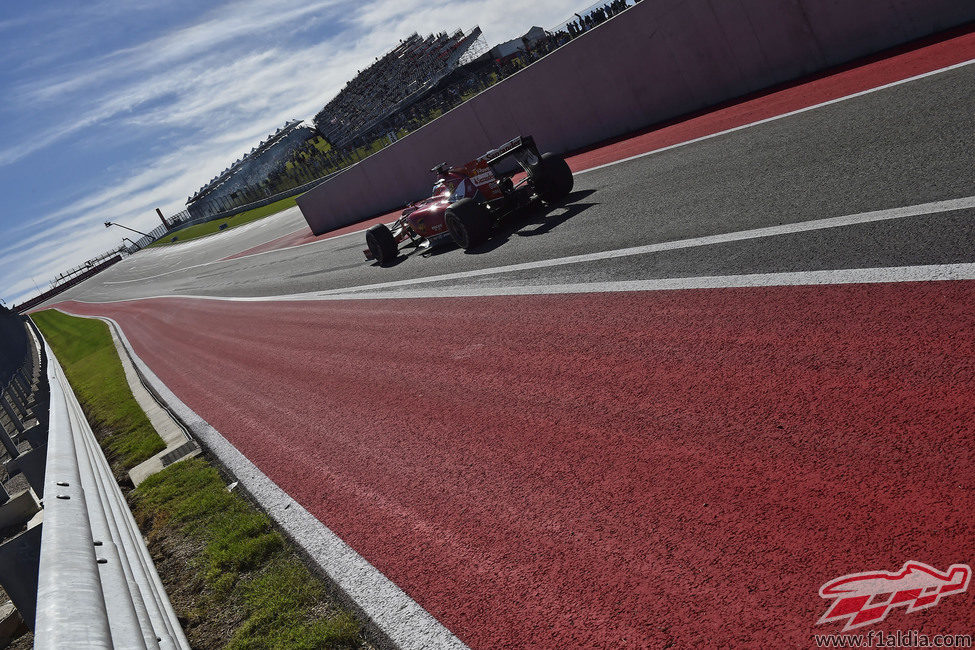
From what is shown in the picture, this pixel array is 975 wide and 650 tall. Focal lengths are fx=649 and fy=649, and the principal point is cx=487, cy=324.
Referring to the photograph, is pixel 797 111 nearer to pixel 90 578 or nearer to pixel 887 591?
pixel 887 591

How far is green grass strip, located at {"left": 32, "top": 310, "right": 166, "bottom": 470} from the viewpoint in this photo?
8883mm

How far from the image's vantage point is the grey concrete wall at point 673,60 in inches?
424

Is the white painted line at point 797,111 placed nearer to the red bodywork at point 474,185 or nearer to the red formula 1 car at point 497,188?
the red formula 1 car at point 497,188

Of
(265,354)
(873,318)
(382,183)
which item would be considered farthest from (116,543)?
(382,183)

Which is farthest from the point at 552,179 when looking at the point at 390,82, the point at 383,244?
the point at 390,82

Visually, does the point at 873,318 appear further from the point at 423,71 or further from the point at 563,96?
the point at 423,71

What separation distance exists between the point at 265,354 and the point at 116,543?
7.79 meters

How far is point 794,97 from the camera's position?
10.7m

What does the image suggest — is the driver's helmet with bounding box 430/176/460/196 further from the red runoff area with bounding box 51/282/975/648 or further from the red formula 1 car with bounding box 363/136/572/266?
the red runoff area with bounding box 51/282/975/648

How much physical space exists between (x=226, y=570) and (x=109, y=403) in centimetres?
1015

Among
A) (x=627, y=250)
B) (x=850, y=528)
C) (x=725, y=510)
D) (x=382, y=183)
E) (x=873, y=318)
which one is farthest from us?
(x=382, y=183)

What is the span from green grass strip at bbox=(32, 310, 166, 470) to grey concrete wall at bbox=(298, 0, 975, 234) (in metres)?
11.6

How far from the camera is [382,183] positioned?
2647 centimetres

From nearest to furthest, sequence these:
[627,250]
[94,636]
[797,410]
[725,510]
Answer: [94,636] < [725,510] < [797,410] < [627,250]
